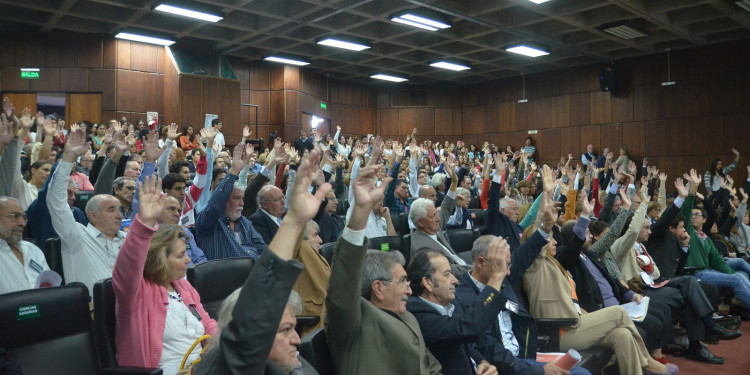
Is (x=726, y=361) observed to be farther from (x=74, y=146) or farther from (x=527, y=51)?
(x=527, y=51)

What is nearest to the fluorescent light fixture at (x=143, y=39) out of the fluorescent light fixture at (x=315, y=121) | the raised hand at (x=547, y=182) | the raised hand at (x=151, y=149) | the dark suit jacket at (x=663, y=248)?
the fluorescent light fixture at (x=315, y=121)

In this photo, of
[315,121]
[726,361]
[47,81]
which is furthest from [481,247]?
[315,121]

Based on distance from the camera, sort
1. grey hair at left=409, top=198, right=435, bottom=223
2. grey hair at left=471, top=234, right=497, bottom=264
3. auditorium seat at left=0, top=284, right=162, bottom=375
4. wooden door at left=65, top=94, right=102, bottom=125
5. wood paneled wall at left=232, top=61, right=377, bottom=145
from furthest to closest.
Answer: wood paneled wall at left=232, top=61, right=377, bottom=145 < wooden door at left=65, top=94, right=102, bottom=125 < grey hair at left=409, top=198, right=435, bottom=223 < grey hair at left=471, top=234, right=497, bottom=264 < auditorium seat at left=0, top=284, right=162, bottom=375

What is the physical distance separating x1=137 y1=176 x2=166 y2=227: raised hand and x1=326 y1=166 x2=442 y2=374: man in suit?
Answer: 2.07 feet

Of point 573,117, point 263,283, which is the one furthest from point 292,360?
point 573,117

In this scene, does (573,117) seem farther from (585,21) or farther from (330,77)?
(330,77)

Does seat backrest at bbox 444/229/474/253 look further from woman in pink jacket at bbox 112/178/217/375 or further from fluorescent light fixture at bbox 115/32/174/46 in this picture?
fluorescent light fixture at bbox 115/32/174/46

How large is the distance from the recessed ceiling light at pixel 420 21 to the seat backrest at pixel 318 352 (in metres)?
8.24

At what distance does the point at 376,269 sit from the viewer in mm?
2146

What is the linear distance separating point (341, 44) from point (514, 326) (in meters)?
9.57

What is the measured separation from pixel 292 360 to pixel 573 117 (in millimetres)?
14096

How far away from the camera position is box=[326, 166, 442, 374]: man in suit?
1.78 m

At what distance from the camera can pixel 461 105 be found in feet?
55.2

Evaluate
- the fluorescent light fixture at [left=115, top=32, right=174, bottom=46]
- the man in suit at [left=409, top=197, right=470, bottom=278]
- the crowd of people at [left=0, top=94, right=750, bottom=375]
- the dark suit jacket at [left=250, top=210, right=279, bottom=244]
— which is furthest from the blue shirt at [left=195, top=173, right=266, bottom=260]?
the fluorescent light fixture at [left=115, top=32, right=174, bottom=46]
